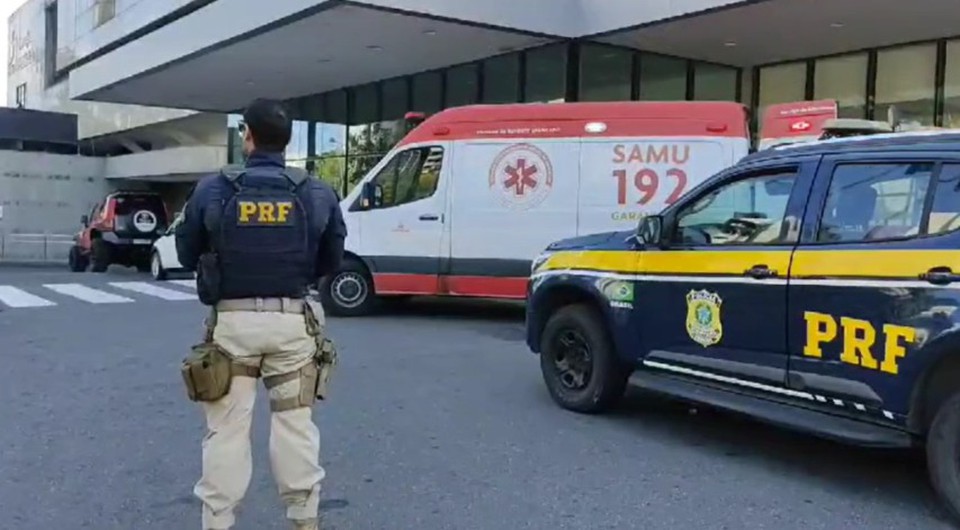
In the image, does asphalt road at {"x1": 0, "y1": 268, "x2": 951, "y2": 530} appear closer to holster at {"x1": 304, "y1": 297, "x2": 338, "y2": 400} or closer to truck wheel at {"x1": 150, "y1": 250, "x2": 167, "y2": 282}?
holster at {"x1": 304, "y1": 297, "x2": 338, "y2": 400}

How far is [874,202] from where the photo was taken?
15.3ft

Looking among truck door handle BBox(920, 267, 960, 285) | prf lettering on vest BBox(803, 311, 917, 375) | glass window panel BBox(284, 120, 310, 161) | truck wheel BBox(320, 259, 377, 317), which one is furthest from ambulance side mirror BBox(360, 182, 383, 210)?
glass window panel BBox(284, 120, 310, 161)

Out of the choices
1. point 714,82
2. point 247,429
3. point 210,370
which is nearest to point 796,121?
point 714,82

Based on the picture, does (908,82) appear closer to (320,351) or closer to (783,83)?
(783,83)

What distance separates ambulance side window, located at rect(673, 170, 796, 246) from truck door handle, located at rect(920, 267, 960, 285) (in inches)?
34.9

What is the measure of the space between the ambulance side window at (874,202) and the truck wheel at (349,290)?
7.45 m

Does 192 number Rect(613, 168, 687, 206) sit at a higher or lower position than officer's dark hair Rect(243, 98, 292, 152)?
higher

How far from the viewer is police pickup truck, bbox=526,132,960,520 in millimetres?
4234

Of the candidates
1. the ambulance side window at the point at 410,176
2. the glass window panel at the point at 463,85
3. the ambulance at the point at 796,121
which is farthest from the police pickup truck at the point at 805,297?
the glass window panel at the point at 463,85

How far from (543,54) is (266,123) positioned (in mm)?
13487

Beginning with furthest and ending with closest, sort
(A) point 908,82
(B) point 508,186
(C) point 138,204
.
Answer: (C) point 138,204
(A) point 908,82
(B) point 508,186

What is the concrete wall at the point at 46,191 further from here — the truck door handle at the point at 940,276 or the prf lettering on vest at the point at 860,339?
the truck door handle at the point at 940,276

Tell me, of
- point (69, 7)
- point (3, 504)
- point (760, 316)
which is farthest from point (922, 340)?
point (69, 7)

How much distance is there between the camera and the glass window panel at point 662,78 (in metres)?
17.0
